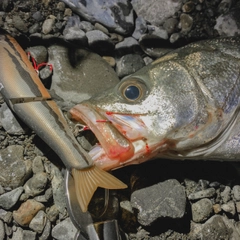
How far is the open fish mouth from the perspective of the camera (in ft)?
10.5

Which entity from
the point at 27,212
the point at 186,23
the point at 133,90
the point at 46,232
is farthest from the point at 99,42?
the point at 46,232

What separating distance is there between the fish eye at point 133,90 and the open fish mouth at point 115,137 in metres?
0.17

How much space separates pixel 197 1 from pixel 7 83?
7.39 feet

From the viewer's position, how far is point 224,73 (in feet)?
11.4

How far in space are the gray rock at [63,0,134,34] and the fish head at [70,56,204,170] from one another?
109cm

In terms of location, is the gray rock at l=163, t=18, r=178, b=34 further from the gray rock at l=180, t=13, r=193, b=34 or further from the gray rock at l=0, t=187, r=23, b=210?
the gray rock at l=0, t=187, r=23, b=210

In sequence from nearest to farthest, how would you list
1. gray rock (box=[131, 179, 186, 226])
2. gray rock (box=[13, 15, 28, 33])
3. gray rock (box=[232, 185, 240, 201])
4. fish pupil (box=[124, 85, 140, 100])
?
1. fish pupil (box=[124, 85, 140, 100])
2. gray rock (box=[131, 179, 186, 226])
3. gray rock (box=[232, 185, 240, 201])
4. gray rock (box=[13, 15, 28, 33])

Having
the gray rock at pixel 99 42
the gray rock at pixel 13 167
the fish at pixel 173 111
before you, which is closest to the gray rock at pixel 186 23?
the gray rock at pixel 99 42

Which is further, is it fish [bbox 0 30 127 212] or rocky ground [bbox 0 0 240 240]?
rocky ground [bbox 0 0 240 240]

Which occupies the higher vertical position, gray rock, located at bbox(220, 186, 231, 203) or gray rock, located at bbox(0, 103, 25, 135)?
gray rock, located at bbox(0, 103, 25, 135)

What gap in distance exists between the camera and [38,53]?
4.04 m

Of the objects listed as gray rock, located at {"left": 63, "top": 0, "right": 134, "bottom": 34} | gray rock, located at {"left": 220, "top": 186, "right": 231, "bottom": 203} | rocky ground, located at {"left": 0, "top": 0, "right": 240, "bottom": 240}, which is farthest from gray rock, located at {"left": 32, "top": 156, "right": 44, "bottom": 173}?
gray rock, located at {"left": 220, "top": 186, "right": 231, "bottom": 203}

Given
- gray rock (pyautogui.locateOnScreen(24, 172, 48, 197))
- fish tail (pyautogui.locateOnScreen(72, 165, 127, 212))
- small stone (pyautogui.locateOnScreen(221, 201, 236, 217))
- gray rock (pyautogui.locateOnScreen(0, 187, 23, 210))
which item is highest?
fish tail (pyautogui.locateOnScreen(72, 165, 127, 212))

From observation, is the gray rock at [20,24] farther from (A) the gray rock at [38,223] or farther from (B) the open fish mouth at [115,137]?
(A) the gray rock at [38,223]
